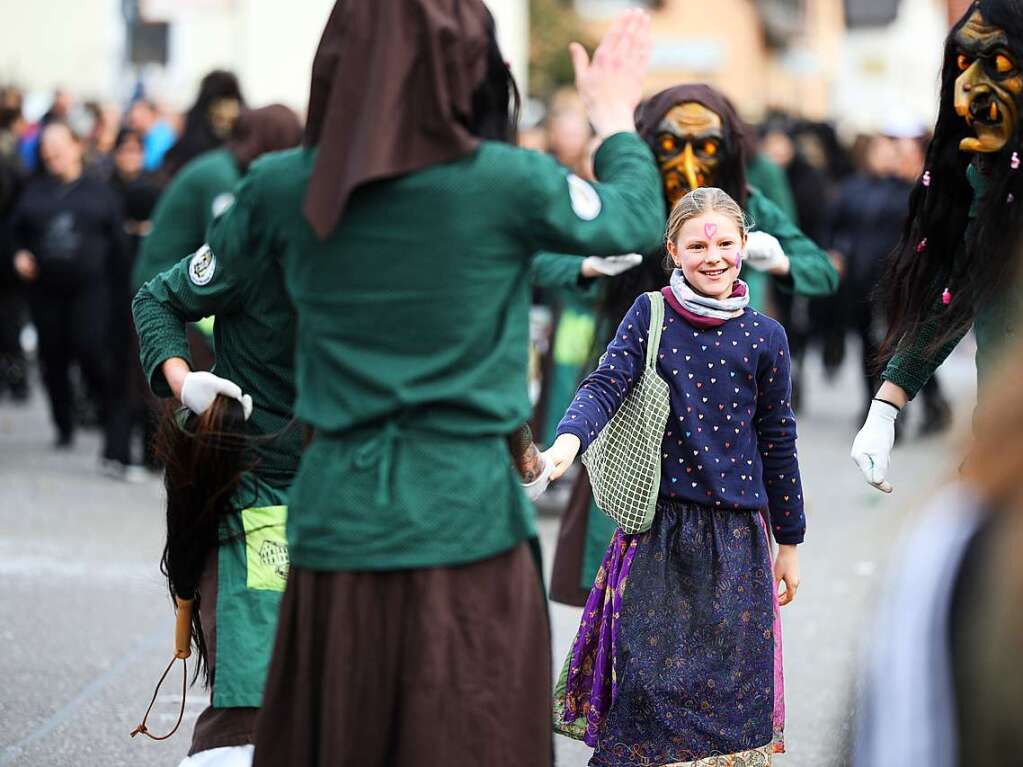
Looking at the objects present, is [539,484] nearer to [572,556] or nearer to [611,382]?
[611,382]

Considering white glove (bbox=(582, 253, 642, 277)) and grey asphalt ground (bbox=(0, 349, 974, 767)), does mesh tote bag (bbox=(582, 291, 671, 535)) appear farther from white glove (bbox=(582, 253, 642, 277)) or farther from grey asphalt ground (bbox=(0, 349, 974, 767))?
white glove (bbox=(582, 253, 642, 277))

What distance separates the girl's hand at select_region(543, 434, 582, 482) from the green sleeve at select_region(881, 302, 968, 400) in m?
0.96

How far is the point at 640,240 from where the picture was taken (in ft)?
10.2

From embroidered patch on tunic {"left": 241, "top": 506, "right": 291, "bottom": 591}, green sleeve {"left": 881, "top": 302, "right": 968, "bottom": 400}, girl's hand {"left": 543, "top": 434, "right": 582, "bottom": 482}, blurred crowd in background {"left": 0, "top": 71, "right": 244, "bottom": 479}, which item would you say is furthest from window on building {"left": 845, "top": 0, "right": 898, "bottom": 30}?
embroidered patch on tunic {"left": 241, "top": 506, "right": 291, "bottom": 591}

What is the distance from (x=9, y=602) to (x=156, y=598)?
0.55 meters

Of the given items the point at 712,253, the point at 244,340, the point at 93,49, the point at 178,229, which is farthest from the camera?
the point at 93,49

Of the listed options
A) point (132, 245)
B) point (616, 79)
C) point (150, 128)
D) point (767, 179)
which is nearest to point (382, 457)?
point (616, 79)

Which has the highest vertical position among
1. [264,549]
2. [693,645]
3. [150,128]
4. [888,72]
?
[264,549]

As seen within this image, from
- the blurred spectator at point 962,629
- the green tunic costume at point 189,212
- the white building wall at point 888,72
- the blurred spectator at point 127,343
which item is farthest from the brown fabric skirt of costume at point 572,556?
the white building wall at point 888,72

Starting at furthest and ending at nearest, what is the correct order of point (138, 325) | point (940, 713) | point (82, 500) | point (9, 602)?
point (82, 500) < point (9, 602) < point (138, 325) < point (940, 713)

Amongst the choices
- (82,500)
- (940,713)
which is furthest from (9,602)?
(940,713)

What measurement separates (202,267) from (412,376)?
908 mm

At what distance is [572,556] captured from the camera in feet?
17.3

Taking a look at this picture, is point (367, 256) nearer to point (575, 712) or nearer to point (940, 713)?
point (940, 713)
